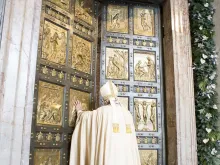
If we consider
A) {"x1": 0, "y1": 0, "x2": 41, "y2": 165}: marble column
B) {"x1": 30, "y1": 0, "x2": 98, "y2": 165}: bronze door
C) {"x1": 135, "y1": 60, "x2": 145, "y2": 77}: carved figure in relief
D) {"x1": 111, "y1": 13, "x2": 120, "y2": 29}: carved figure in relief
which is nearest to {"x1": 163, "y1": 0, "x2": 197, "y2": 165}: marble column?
{"x1": 135, "y1": 60, "x2": 145, "y2": 77}: carved figure in relief

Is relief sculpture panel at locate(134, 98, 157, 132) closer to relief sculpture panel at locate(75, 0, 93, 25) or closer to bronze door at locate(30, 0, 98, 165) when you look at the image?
bronze door at locate(30, 0, 98, 165)

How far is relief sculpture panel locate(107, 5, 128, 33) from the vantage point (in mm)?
5184

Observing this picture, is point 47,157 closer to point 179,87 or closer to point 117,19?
point 179,87

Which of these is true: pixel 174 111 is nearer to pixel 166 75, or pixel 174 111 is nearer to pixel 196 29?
pixel 166 75

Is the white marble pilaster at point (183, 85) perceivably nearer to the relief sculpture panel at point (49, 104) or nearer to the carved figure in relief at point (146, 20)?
the carved figure in relief at point (146, 20)

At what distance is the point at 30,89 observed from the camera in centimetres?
353

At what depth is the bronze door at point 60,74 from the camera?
13.1 feet

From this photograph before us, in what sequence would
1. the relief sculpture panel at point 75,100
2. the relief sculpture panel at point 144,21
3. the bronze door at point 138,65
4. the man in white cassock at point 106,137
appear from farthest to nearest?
the relief sculpture panel at point 144,21 → the bronze door at point 138,65 → the relief sculpture panel at point 75,100 → the man in white cassock at point 106,137

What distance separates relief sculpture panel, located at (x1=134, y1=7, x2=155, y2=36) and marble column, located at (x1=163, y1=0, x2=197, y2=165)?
261mm

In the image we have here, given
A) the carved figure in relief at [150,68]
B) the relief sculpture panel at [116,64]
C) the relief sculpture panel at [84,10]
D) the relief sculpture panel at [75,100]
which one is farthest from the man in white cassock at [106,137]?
the relief sculpture panel at [84,10]

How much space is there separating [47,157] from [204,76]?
112 inches

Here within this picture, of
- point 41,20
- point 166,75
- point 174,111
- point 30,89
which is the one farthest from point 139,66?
point 30,89

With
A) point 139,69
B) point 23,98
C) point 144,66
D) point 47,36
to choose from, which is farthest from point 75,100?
point 144,66

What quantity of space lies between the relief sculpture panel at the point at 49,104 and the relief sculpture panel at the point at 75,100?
0.18 m
